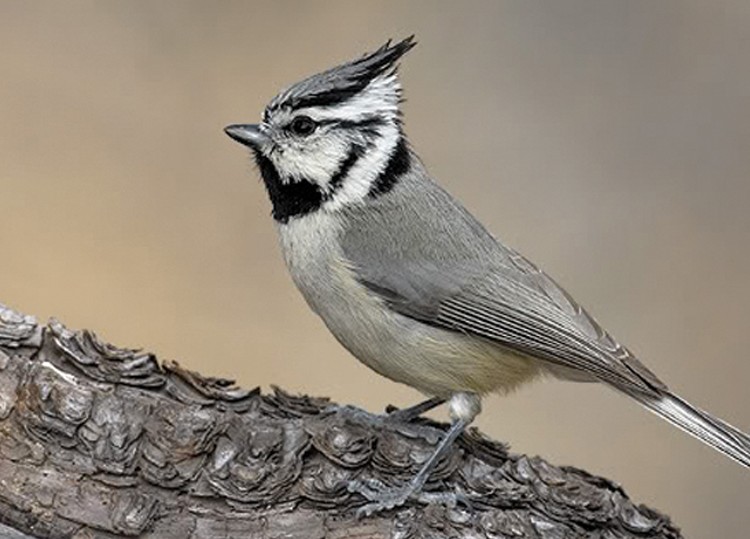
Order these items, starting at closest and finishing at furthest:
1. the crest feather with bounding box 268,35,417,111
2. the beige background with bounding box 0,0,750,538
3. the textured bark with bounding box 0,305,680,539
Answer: the textured bark with bounding box 0,305,680,539 → the crest feather with bounding box 268,35,417,111 → the beige background with bounding box 0,0,750,538

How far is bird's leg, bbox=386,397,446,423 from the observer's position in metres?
3.98

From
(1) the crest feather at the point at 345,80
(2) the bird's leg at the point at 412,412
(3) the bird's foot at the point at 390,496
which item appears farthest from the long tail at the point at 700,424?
(1) the crest feather at the point at 345,80

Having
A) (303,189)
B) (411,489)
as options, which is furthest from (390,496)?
(303,189)

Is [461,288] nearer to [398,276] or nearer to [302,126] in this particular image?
[398,276]

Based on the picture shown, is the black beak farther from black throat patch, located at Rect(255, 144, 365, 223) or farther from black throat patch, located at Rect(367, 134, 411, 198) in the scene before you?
black throat patch, located at Rect(367, 134, 411, 198)

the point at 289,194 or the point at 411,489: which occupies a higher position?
the point at 289,194

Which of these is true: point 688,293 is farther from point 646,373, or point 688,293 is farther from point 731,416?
point 646,373

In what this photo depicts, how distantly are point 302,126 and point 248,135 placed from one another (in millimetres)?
154

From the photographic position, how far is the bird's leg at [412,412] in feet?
13.1

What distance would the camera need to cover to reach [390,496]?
358 centimetres

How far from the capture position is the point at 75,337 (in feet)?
12.0

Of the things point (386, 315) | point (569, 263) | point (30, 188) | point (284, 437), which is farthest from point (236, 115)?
point (284, 437)

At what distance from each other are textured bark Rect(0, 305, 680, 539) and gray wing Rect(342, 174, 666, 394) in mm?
353

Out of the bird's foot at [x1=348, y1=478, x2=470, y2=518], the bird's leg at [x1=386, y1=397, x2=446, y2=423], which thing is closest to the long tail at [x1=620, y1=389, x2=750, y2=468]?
the bird's leg at [x1=386, y1=397, x2=446, y2=423]
